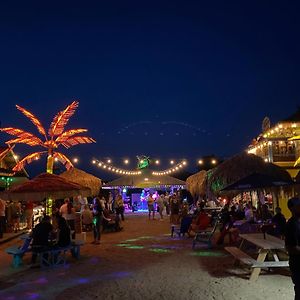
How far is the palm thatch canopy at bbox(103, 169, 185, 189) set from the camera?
103 feet

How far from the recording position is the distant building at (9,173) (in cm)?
2531

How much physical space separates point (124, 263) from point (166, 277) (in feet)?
6.51

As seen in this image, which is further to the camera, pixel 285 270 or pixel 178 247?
pixel 178 247

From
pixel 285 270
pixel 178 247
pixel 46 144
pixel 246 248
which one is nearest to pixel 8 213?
pixel 46 144

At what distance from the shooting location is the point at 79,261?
10.6 m

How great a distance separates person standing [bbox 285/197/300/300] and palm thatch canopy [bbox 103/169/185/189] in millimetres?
26024

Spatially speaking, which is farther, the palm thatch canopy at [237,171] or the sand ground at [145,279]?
the palm thatch canopy at [237,171]

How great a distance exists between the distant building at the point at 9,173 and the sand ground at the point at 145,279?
555 inches

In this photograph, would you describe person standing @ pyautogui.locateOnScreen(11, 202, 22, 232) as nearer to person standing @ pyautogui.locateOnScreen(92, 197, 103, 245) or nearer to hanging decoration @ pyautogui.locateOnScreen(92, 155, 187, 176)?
person standing @ pyautogui.locateOnScreen(92, 197, 103, 245)

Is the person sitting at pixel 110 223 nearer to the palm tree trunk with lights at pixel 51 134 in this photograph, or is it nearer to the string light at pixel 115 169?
the palm tree trunk with lights at pixel 51 134

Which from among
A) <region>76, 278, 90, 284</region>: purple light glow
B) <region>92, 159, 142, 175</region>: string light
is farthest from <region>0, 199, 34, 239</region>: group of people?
<region>92, 159, 142, 175</region>: string light

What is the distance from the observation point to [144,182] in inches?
1267

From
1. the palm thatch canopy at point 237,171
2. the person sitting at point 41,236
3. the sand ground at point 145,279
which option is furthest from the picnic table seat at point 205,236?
the person sitting at point 41,236

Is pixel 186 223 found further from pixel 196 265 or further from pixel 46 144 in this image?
pixel 46 144
